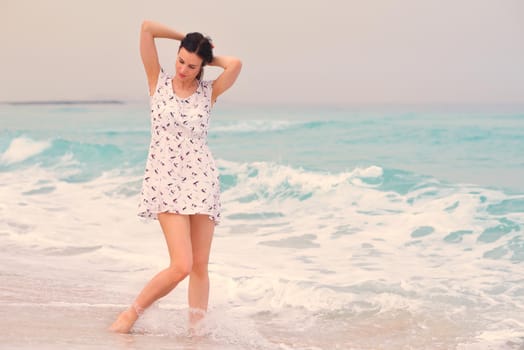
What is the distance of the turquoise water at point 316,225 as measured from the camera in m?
3.47

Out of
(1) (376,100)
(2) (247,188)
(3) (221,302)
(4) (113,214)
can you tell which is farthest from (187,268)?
(1) (376,100)

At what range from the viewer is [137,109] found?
493 inches

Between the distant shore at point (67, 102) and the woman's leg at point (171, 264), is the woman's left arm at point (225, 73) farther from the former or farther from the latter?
the distant shore at point (67, 102)

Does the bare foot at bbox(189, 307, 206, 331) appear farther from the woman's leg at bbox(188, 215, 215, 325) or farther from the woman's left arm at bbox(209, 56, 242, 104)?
the woman's left arm at bbox(209, 56, 242, 104)

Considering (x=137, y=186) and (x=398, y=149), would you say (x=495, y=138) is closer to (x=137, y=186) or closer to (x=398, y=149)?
(x=398, y=149)

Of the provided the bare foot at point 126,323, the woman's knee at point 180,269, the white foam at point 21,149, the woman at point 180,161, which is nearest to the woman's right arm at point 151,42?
the woman at point 180,161

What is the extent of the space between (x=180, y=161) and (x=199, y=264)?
0.35 meters

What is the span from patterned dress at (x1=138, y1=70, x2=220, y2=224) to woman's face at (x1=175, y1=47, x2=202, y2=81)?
0.08m

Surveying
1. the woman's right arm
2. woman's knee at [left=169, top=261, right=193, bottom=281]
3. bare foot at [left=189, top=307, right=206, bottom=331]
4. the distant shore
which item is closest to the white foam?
the distant shore

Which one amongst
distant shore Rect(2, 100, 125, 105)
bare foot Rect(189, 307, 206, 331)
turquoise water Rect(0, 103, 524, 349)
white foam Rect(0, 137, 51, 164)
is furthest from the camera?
distant shore Rect(2, 100, 125, 105)

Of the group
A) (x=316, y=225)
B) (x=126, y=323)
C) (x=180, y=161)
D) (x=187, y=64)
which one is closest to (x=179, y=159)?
(x=180, y=161)

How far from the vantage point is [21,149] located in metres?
10.4

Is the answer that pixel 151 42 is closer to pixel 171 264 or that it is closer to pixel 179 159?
pixel 179 159

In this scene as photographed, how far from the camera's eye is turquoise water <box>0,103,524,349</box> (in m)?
3.47
